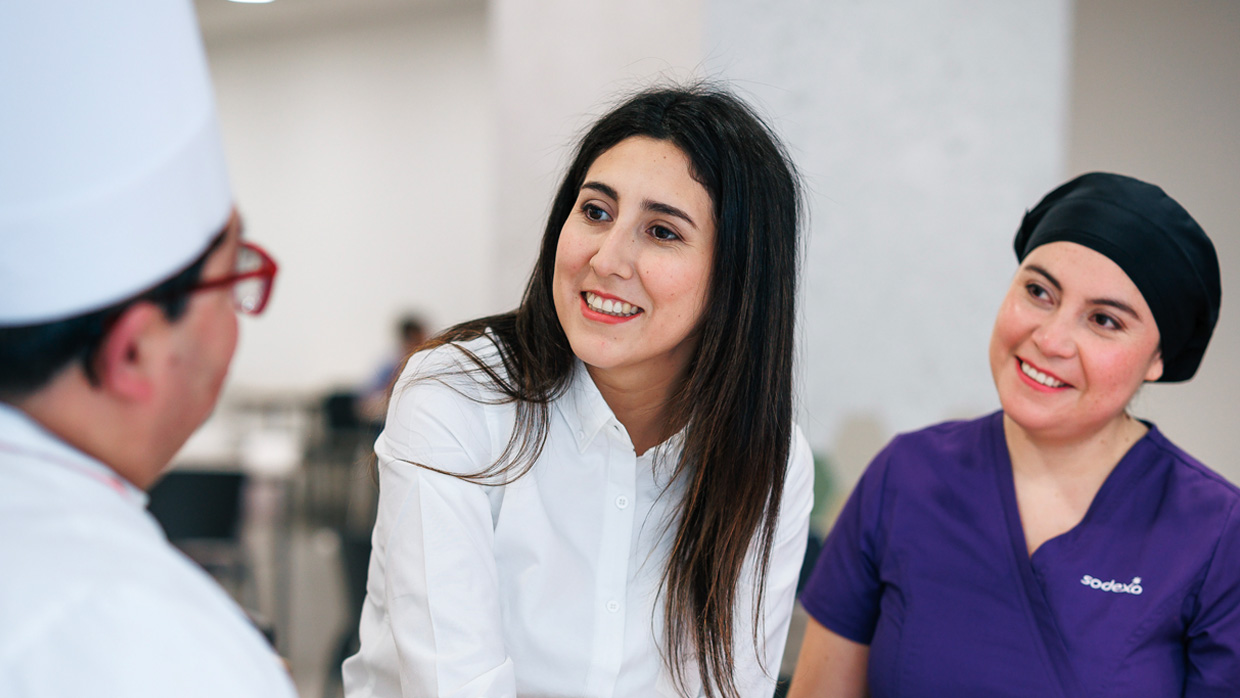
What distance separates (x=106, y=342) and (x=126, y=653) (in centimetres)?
23

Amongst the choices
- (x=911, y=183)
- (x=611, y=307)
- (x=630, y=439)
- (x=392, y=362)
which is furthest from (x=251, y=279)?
(x=392, y=362)

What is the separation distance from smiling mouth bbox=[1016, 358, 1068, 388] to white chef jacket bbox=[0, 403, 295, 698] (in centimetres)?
128

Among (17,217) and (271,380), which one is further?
(271,380)

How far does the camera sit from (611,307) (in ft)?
4.73

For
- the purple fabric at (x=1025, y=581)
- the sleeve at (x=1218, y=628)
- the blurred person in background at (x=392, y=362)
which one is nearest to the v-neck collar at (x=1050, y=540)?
the purple fabric at (x=1025, y=581)

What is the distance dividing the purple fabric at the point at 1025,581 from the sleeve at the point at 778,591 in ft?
0.52

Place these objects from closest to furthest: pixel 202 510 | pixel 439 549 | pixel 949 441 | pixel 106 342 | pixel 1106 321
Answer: pixel 106 342, pixel 439 549, pixel 1106 321, pixel 949 441, pixel 202 510

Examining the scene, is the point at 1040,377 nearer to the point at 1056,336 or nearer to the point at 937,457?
the point at 1056,336

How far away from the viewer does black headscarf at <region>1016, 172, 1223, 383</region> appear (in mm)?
1473

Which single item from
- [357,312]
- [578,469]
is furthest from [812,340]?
[357,312]

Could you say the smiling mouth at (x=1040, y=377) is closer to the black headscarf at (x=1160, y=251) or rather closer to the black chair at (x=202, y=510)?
the black headscarf at (x=1160, y=251)

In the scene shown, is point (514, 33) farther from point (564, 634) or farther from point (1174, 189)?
point (1174, 189)

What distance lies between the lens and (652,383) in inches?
63.4

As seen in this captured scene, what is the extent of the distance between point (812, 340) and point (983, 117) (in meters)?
0.77
